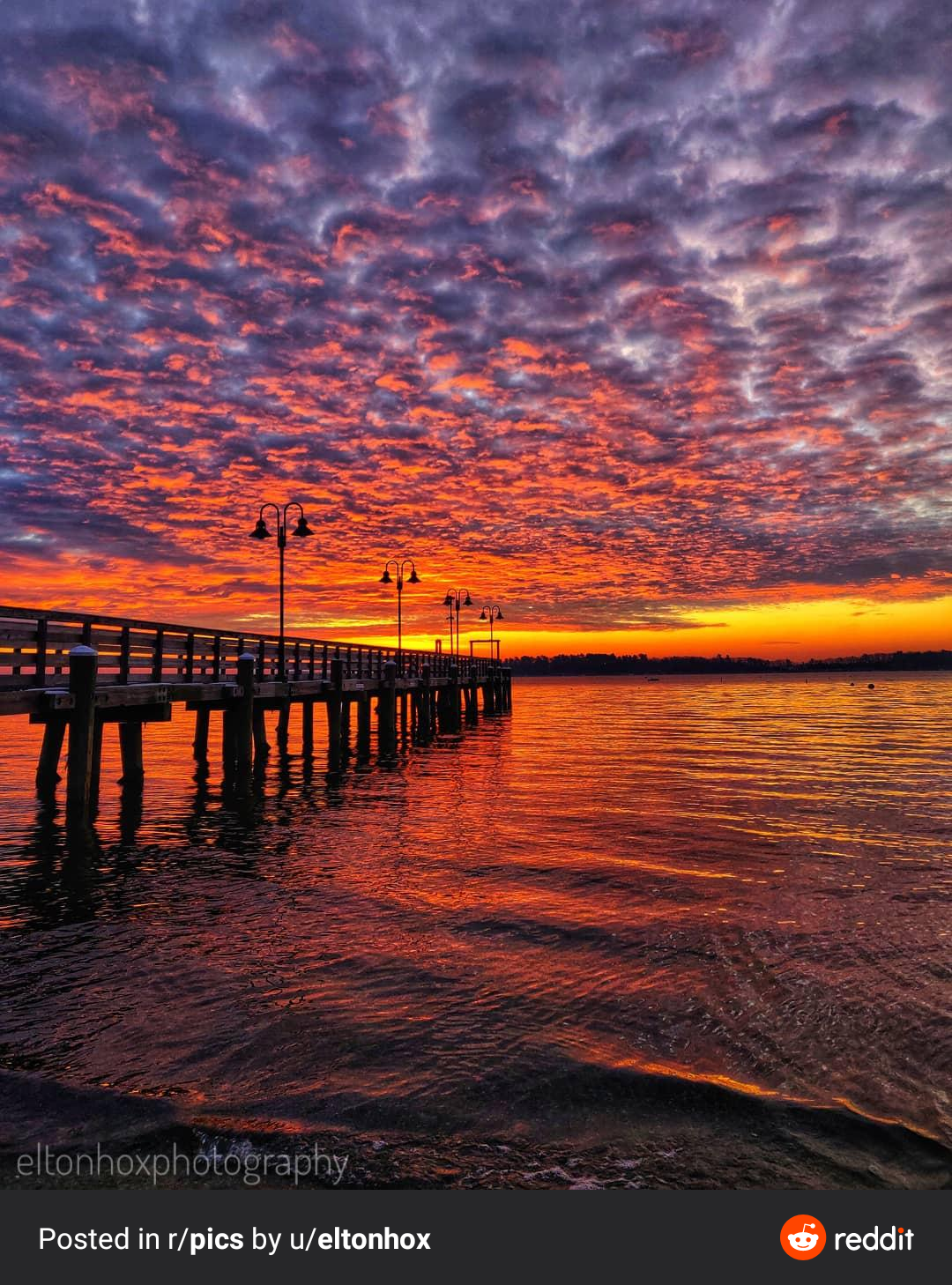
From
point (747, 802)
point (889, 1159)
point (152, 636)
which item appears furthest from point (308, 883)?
point (747, 802)

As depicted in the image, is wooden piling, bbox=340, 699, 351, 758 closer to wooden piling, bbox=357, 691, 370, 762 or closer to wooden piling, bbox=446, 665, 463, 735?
wooden piling, bbox=357, 691, 370, 762

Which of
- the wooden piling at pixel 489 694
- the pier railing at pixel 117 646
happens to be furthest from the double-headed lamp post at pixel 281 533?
the wooden piling at pixel 489 694

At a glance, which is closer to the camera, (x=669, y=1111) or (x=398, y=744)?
(x=669, y=1111)

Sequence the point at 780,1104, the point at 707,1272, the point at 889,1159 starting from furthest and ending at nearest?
1. the point at 780,1104
2. the point at 889,1159
3. the point at 707,1272

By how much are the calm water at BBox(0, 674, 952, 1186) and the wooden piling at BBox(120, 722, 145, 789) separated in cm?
501

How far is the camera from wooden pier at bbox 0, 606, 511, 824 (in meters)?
13.8

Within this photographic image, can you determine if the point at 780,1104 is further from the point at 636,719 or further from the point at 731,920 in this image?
the point at 636,719

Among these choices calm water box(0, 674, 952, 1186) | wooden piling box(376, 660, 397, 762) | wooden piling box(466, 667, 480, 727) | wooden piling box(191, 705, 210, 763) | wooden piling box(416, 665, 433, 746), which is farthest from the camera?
wooden piling box(466, 667, 480, 727)

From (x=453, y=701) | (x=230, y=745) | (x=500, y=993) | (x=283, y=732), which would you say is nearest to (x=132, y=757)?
(x=230, y=745)

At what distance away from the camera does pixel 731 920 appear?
874 cm

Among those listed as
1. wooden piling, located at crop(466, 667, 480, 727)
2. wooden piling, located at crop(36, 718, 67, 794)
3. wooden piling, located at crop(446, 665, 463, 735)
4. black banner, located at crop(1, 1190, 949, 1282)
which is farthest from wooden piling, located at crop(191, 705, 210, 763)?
wooden piling, located at crop(466, 667, 480, 727)

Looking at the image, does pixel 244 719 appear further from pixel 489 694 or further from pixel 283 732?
pixel 489 694

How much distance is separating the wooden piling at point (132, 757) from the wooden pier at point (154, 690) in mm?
28

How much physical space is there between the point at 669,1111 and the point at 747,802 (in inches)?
551
